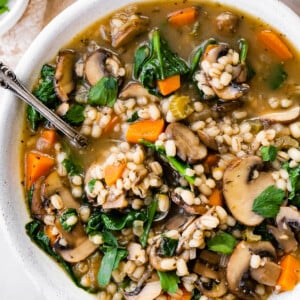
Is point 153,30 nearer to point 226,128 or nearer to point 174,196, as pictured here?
point 226,128

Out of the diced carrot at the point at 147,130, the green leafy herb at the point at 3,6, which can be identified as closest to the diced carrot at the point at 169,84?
the diced carrot at the point at 147,130

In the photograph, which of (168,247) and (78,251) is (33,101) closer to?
(78,251)

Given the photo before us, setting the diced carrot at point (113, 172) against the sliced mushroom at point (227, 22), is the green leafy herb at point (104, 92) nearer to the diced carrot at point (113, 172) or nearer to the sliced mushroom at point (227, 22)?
the diced carrot at point (113, 172)

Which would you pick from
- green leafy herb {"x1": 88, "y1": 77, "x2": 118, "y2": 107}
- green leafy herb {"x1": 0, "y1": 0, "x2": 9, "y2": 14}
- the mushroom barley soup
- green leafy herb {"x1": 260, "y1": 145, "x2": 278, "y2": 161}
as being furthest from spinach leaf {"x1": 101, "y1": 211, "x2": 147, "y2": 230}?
green leafy herb {"x1": 0, "y1": 0, "x2": 9, "y2": 14}

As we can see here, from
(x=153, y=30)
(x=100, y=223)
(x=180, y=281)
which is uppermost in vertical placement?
(x=153, y=30)

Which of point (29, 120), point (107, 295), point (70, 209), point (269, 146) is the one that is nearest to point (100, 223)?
point (70, 209)

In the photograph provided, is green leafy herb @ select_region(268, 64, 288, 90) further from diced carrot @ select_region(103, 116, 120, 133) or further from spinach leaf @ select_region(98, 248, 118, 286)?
spinach leaf @ select_region(98, 248, 118, 286)
